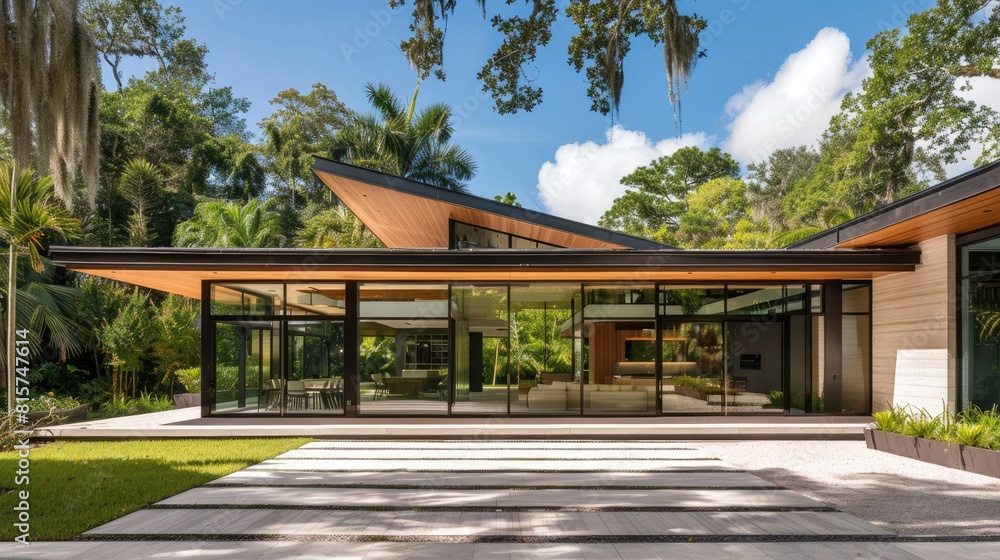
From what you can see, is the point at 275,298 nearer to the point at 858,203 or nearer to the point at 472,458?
the point at 472,458

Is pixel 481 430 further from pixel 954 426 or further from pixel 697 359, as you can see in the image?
pixel 954 426

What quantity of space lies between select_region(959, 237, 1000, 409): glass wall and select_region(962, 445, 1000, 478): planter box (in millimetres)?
1806

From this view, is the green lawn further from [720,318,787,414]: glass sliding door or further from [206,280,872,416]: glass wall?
[720,318,787,414]: glass sliding door

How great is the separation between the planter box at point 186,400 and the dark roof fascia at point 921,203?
13872 millimetres

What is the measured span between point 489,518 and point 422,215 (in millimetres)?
8764

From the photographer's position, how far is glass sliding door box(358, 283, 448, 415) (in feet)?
39.3

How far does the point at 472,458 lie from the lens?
28.1 feet

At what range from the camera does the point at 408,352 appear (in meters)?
12.0

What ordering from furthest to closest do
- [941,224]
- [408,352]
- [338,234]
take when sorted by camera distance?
1. [338,234]
2. [408,352]
3. [941,224]

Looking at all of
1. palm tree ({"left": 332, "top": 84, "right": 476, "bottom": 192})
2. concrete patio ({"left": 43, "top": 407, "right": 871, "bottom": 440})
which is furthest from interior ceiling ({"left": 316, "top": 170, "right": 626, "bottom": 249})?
palm tree ({"left": 332, "top": 84, "right": 476, "bottom": 192})

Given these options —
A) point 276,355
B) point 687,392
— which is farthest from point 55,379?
point 687,392

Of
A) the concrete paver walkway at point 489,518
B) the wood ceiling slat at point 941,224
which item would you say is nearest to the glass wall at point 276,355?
the concrete paver walkway at point 489,518

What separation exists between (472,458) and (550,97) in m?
4.98

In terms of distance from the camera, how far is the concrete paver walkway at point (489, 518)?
15.3 feet
